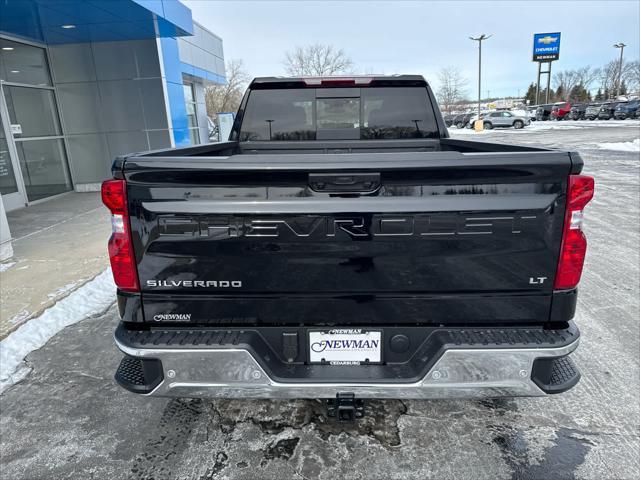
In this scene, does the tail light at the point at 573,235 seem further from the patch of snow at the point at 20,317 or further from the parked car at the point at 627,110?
the parked car at the point at 627,110

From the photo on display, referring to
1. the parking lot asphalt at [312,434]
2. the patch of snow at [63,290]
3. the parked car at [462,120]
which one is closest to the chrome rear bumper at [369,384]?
the parking lot asphalt at [312,434]

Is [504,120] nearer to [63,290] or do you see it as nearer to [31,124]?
[31,124]

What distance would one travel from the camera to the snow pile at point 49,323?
3.48 metres

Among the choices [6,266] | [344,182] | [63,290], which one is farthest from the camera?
[6,266]

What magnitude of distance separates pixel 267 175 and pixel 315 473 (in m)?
1.63

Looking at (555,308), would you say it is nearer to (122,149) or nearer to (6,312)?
(6,312)

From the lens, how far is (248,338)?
2076mm

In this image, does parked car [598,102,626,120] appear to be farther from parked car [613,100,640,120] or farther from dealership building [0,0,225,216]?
dealership building [0,0,225,216]

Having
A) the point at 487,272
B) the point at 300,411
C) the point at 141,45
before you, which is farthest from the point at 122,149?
the point at 487,272

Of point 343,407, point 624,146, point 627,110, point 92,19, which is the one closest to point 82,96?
point 92,19

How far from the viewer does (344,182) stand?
1937 millimetres

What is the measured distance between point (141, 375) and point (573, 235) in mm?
A: 2244

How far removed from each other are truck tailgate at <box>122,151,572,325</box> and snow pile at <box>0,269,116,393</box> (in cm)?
231

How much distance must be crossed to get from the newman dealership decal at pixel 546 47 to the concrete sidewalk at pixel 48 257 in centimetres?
6556
